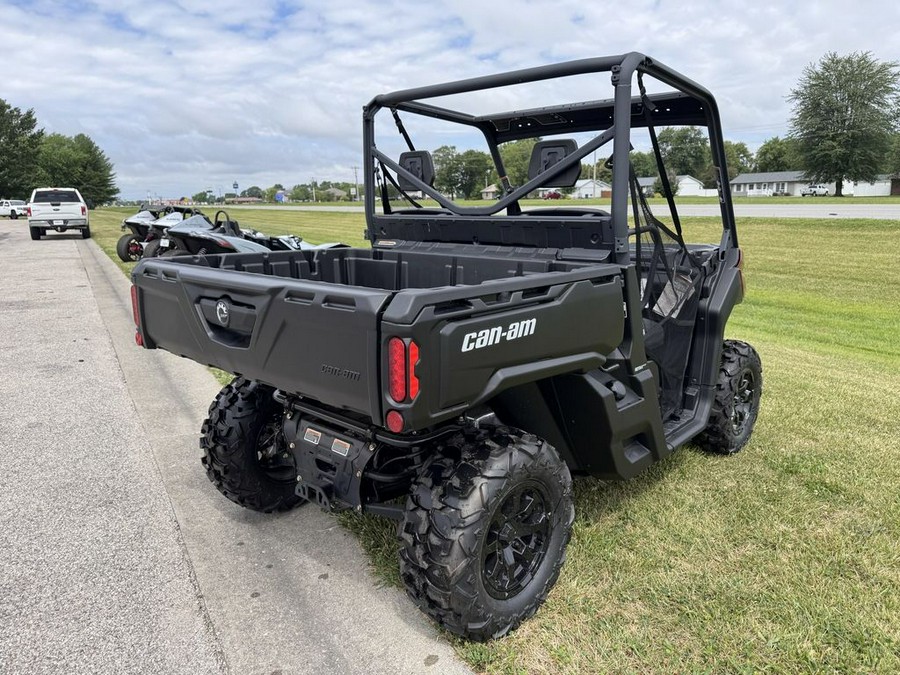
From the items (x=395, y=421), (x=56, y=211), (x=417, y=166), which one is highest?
(x=417, y=166)

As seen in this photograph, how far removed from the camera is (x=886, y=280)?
1164cm

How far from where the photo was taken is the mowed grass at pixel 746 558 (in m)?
2.47

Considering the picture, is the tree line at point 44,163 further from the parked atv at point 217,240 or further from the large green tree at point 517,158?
the large green tree at point 517,158

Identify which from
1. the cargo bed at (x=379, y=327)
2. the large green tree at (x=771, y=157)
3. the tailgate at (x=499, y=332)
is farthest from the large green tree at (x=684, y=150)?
the large green tree at (x=771, y=157)

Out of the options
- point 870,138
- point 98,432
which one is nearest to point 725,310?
point 98,432

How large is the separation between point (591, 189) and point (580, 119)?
0.88 meters

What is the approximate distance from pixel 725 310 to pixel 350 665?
2770mm

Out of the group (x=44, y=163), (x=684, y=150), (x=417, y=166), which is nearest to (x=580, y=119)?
(x=684, y=150)

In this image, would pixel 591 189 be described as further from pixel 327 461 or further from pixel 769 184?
pixel 769 184

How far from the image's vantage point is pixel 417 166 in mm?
3844

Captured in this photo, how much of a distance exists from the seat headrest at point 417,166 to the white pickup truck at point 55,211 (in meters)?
22.8

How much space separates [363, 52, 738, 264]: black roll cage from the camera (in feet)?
9.34

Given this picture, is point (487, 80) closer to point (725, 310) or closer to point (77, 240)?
point (725, 310)

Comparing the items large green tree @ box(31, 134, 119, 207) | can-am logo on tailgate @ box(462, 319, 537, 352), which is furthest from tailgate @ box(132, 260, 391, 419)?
large green tree @ box(31, 134, 119, 207)
